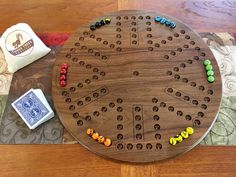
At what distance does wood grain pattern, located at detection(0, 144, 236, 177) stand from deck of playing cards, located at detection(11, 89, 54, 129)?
6 centimetres

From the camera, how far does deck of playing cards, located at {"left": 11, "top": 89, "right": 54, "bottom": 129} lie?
0.65 m

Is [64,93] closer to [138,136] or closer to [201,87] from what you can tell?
[138,136]

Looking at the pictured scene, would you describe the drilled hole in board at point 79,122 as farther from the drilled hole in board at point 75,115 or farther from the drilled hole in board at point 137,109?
the drilled hole in board at point 137,109

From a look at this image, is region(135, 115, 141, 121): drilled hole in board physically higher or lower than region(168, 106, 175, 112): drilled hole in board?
lower

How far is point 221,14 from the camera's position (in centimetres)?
85

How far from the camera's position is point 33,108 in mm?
653

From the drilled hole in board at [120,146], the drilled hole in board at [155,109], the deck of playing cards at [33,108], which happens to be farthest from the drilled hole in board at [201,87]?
the deck of playing cards at [33,108]

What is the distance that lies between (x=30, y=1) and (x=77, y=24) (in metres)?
0.18

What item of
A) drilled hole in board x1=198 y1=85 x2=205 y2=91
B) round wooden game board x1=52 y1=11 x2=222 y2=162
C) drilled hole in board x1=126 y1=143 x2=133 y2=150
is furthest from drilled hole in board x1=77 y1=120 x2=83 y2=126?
drilled hole in board x1=198 y1=85 x2=205 y2=91

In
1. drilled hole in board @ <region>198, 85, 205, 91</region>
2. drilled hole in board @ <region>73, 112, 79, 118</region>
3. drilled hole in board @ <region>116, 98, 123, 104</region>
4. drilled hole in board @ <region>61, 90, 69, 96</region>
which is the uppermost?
drilled hole in board @ <region>198, 85, 205, 91</region>

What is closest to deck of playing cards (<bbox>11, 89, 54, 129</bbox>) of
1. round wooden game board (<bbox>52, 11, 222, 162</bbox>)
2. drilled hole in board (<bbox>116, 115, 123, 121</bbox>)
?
round wooden game board (<bbox>52, 11, 222, 162</bbox>)

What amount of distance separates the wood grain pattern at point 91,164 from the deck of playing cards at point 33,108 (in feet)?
0.18

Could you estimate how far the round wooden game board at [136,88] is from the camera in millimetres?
612

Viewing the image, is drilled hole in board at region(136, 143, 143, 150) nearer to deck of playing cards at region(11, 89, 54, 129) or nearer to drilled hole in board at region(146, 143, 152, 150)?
drilled hole in board at region(146, 143, 152, 150)
